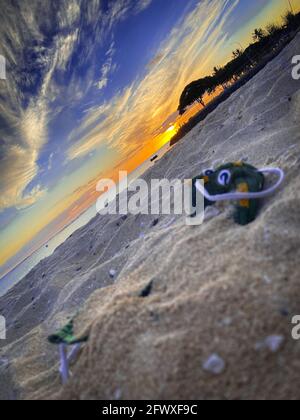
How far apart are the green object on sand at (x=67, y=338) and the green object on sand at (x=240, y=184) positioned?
152 cm

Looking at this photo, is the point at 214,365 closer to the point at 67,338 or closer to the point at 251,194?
the point at 67,338

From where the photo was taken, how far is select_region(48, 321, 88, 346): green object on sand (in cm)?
191

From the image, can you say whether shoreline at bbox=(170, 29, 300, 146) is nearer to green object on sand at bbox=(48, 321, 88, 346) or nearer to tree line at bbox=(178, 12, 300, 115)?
tree line at bbox=(178, 12, 300, 115)

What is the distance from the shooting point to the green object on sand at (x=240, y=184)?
2312 mm

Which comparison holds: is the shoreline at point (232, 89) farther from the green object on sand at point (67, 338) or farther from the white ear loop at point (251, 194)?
the green object on sand at point (67, 338)

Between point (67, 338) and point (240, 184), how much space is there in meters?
1.83

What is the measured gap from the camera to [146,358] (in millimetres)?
Result: 1521

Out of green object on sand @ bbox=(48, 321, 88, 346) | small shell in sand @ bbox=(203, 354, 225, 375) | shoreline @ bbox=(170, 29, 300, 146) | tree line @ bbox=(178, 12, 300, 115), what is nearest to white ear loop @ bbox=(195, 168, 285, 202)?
small shell in sand @ bbox=(203, 354, 225, 375)

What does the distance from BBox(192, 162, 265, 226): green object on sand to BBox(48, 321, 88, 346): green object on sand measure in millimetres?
1520

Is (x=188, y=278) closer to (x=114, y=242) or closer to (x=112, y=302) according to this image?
(x=112, y=302)

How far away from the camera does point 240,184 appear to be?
7.88 ft

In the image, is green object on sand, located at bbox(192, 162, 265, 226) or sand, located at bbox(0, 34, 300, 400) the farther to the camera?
green object on sand, located at bbox(192, 162, 265, 226)

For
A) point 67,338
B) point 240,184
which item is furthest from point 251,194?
point 67,338

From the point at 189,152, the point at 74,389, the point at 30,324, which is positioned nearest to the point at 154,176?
the point at 189,152
